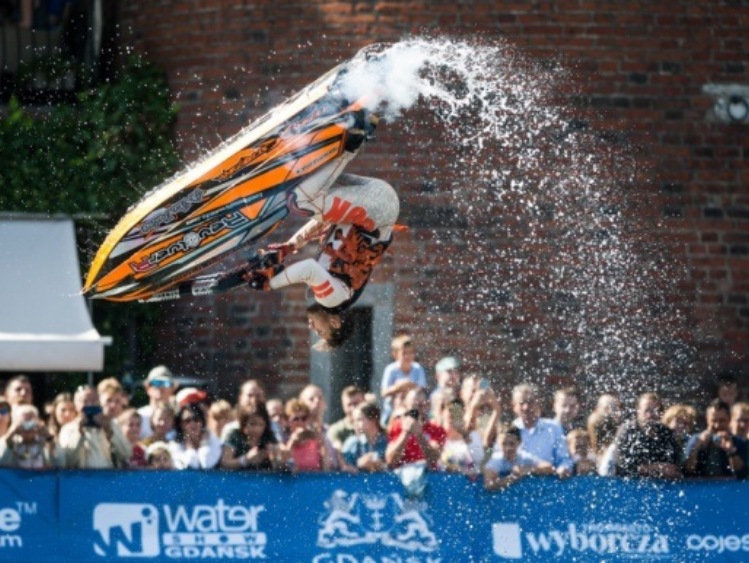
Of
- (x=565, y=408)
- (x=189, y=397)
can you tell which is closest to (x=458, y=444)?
(x=565, y=408)

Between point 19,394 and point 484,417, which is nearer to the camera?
point 484,417

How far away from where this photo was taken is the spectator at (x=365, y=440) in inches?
561

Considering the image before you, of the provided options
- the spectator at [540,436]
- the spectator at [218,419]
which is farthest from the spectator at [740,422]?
the spectator at [218,419]

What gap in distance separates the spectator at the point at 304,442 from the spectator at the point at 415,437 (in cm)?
49

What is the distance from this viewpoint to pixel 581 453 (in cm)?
1445

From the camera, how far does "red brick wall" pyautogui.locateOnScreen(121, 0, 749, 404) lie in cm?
1728

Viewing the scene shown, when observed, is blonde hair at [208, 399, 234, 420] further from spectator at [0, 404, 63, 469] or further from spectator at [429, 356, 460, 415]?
spectator at [429, 356, 460, 415]

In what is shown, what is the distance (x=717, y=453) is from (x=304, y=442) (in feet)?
9.98

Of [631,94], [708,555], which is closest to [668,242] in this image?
[631,94]

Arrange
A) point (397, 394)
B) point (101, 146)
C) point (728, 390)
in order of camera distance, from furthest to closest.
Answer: point (101, 146)
point (728, 390)
point (397, 394)

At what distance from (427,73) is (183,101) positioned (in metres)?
2.51

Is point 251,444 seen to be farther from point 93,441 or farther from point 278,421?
point 93,441

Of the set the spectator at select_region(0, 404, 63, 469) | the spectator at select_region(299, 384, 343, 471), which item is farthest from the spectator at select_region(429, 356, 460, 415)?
the spectator at select_region(0, 404, 63, 469)

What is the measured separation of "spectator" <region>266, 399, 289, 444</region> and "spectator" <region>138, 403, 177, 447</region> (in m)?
0.72
